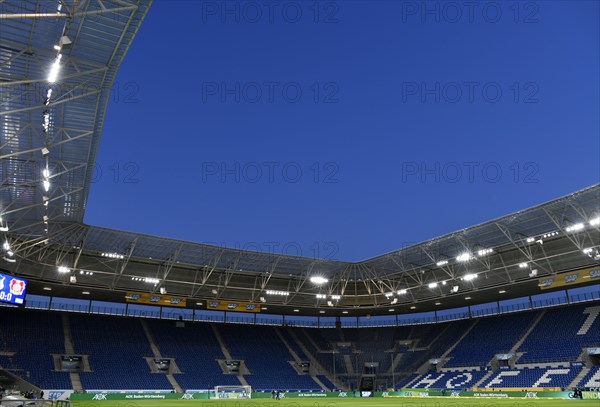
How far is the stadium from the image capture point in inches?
1353

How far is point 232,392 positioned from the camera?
54.9m

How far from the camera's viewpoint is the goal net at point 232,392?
5340cm

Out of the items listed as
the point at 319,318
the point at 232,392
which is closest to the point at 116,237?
the point at 232,392

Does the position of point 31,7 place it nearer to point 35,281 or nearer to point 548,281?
point 35,281

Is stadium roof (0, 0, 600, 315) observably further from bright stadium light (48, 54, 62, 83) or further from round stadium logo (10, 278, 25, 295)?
round stadium logo (10, 278, 25, 295)

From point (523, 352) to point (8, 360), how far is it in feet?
182

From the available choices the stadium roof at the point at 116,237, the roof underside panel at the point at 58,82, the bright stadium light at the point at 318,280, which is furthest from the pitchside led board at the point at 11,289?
the bright stadium light at the point at 318,280

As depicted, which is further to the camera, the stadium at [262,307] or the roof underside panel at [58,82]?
the stadium at [262,307]

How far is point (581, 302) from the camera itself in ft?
189

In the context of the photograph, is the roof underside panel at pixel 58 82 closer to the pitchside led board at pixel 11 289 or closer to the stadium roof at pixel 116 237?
the stadium roof at pixel 116 237

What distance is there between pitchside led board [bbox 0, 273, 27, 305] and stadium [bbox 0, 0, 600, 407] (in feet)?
0.44

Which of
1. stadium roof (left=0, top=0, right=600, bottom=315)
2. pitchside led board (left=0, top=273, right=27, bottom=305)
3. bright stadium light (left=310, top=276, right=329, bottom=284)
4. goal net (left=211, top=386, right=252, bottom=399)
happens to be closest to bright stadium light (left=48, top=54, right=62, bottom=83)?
stadium roof (left=0, top=0, right=600, bottom=315)

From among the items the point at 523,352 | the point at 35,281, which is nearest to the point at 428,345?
the point at 523,352

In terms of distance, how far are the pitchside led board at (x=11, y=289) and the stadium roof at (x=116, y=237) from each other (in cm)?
432
